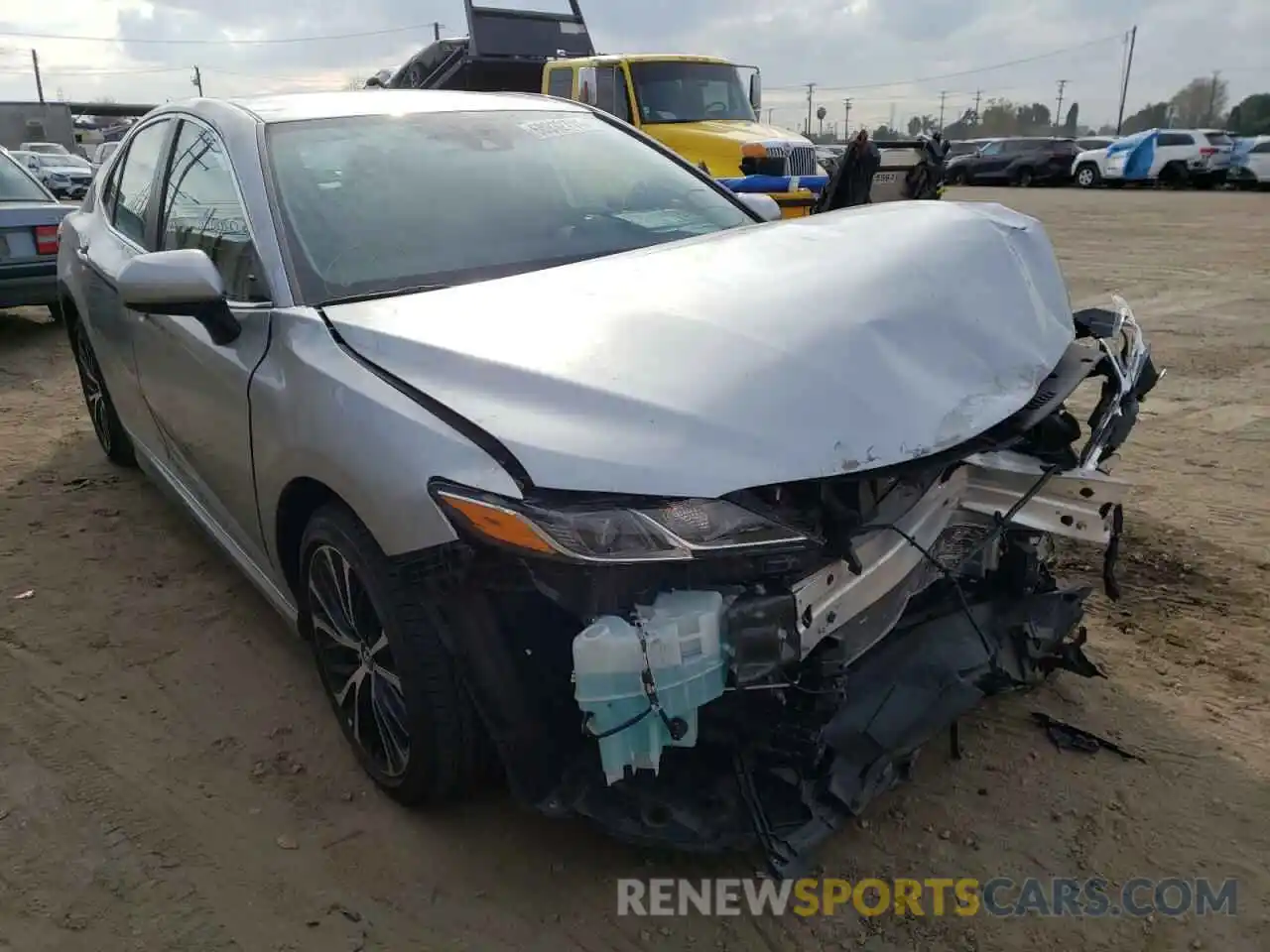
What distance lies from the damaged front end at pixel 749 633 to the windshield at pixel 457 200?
3.43ft

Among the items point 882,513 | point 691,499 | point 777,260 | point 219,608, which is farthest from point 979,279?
point 219,608

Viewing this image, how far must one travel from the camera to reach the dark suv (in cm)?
2817

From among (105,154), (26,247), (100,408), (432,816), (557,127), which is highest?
(557,127)

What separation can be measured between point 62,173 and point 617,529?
27279mm

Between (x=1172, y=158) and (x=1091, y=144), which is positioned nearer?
(x=1172, y=158)

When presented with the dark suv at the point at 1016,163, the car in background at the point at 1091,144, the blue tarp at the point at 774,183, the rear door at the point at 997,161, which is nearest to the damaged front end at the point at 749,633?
the blue tarp at the point at 774,183

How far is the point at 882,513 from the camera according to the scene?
215cm

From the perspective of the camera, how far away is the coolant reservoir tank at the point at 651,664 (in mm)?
1793

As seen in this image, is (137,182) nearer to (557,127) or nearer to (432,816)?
(557,127)

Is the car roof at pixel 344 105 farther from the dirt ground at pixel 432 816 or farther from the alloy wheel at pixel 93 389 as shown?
the dirt ground at pixel 432 816

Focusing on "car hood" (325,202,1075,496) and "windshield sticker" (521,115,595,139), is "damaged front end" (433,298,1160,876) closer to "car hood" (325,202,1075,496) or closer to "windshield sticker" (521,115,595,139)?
"car hood" (325,202,1075,496)

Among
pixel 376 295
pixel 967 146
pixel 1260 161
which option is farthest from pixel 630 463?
pixel 967 146

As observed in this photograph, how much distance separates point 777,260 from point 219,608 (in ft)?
7.96

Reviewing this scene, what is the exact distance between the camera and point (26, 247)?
7.41m
